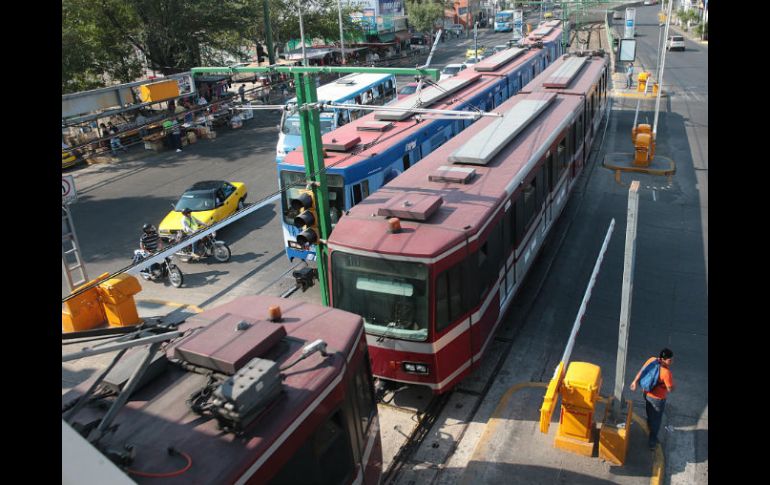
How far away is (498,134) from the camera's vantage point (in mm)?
13383

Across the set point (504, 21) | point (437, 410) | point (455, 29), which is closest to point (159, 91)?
point (437, 410)

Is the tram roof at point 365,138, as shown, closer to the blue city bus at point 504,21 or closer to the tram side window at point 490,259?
the tram side window at point 490,259

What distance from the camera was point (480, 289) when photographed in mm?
9867

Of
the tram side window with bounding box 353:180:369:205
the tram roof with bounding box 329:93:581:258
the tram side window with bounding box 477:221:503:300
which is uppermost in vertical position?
the tram roof with bounding box 329:93:581:258

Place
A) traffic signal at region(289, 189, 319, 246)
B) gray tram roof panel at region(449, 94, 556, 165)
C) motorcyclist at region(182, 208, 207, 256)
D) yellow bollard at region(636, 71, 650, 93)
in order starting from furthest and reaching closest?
yellow bollard at region(636, 71, 650, 93) < motorcyclist at region(182, 208, 207, 256) < gray tram roof panel at region(449, 94, 556, 165) < traffic signal at region(289, 189, 319, 246)

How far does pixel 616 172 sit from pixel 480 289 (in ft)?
44.2

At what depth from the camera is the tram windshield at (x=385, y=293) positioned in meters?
9.07

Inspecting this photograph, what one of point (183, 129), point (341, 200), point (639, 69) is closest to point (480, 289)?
point (341, 200)

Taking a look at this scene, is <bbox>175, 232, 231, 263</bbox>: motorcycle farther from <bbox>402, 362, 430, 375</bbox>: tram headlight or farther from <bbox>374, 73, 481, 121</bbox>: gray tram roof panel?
<bbox>402, 362, 430, 375</bbox>: tram headlight

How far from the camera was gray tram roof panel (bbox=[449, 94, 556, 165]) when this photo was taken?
39.8 feet

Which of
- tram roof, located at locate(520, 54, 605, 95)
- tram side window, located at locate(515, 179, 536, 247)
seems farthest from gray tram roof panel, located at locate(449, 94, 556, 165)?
tram roof, located at locate(520, 54, 605, 95)

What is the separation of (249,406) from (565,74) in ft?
58.5

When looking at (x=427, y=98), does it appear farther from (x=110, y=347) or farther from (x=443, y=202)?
(x=110, y=347)

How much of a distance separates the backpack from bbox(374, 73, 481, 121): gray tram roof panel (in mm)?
8553
